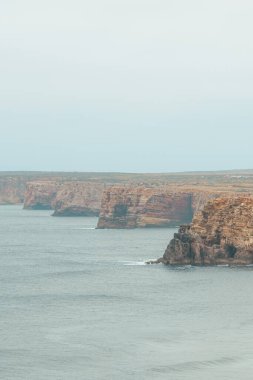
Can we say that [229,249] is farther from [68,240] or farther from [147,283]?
[68,240]

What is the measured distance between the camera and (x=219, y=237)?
419 ft

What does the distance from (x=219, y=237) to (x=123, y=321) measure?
3905cm

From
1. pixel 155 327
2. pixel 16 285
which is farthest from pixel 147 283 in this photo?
pixel 155 327

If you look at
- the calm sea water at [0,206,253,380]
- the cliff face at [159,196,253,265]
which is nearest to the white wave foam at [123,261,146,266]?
the calm sea water at [0,206,253,380]

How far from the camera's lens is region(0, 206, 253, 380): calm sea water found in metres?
73.7

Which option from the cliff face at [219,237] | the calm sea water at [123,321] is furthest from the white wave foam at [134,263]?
the cliff face at [219,237]

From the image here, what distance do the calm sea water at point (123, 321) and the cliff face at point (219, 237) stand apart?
3.35 metres

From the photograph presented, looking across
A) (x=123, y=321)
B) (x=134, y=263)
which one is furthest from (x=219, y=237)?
(x=123, y=321)

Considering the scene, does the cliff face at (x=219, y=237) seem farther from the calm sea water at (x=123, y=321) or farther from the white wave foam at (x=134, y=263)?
the white wave foam at (x=134, y=263)

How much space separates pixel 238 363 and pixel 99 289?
39826mm

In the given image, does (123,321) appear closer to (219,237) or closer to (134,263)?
(219,237)

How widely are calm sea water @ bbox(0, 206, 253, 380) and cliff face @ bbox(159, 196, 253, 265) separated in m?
3.35

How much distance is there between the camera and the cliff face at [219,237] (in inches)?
4990

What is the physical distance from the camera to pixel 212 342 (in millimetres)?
81312
